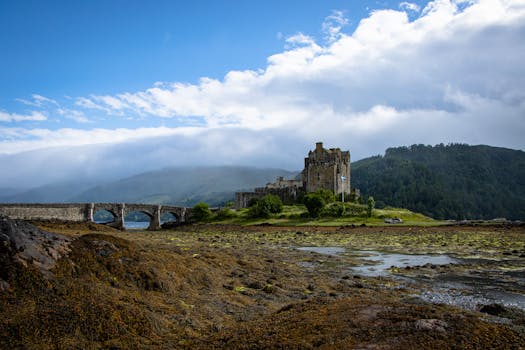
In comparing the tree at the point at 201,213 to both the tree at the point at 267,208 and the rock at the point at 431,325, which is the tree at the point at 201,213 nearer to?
the tree at the point at 267,208

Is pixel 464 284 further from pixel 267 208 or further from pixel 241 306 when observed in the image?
pixel 267 208

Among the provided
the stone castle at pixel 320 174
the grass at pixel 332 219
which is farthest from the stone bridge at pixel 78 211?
the stone castle at pixel 320 174

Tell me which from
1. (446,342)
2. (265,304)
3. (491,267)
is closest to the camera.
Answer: (446,342)

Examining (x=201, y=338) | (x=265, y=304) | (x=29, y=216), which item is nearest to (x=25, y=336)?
(x=201, y=338)

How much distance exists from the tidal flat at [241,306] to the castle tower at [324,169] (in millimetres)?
87074

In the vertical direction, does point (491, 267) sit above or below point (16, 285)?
below

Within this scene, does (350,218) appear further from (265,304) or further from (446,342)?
(446,342)

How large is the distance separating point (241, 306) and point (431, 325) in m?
7.81

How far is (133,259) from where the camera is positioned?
1716 centimetres

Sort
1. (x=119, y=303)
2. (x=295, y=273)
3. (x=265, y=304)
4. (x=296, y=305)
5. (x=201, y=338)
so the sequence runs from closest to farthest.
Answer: (x=201, y=338)
(x=119, y=303)
(x=296, y=305)
(x=265, y=304)
(x=295, y=273)

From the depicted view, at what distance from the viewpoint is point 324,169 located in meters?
114

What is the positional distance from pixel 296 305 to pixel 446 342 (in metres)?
5.60

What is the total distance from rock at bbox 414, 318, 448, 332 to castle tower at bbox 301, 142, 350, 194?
338ft

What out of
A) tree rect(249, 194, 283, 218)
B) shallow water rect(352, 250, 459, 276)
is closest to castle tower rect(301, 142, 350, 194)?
tree rect(249, 194, 283, 218)
